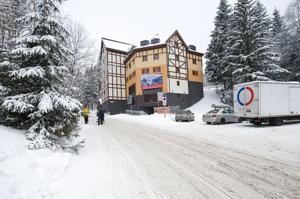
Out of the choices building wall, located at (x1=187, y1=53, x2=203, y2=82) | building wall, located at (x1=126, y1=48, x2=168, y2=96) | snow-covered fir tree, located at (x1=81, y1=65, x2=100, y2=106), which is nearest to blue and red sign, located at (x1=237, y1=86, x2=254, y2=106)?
snow-covered fir tree, located at (x1=81, y1=65, x2=100, y2=106)

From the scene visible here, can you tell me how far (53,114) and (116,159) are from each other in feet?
9.84

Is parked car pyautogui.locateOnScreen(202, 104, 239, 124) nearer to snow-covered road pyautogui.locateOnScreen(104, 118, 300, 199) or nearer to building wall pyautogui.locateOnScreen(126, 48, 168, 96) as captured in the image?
snow-covered road pyautogui.locateOnScreen(104, 118, 300, 199)

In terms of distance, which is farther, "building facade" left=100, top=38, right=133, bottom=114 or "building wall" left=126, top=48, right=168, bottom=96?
"building facade" left=100, top=38, right=133, bottom=114

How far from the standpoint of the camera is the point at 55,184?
4.42 m

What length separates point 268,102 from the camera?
1412 cm

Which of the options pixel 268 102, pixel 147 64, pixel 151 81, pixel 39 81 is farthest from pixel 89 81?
pixel 268 102

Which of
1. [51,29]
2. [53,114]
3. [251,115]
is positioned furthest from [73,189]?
[251,115]

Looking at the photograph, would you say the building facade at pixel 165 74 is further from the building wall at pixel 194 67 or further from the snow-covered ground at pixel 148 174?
the snow-covered ground at pixel 148 174

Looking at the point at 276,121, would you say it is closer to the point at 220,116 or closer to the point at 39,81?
the point at 220,116

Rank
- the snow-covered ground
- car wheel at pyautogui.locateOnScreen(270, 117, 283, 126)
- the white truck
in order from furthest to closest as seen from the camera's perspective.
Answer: car wheel at pyautogui.locateOnScreen(270, 117, 283, 126) < the white truck < the snow-covered ground

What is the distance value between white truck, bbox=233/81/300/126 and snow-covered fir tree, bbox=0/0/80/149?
12.5 meters

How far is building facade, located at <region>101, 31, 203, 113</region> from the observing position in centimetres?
3903

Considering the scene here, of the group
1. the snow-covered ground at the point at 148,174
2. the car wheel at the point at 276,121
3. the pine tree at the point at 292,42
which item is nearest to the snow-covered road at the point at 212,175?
the snow-covered ground at the point at 148,174

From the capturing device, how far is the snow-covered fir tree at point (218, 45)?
37.6 metres
